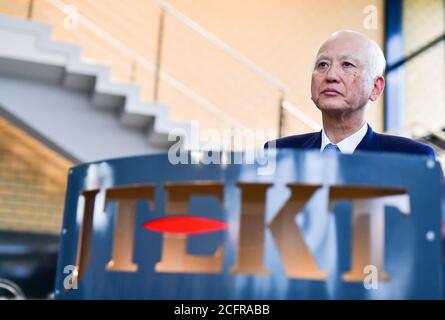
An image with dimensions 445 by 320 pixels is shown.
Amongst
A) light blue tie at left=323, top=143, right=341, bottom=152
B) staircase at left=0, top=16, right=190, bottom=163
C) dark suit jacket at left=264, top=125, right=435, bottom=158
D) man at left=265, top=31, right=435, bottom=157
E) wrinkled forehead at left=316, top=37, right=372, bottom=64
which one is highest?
staircase at left=0, top=16, right=190, bottom=163

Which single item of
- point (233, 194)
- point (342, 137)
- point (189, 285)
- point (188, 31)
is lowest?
point (189, 285)

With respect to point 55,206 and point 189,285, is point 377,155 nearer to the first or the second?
point 189,285

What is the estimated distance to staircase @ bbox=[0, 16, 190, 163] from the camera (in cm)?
340

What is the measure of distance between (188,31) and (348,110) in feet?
11.9

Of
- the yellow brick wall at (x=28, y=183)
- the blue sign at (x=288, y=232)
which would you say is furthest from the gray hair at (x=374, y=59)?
the yellow brick wall at (x=28, y=183)

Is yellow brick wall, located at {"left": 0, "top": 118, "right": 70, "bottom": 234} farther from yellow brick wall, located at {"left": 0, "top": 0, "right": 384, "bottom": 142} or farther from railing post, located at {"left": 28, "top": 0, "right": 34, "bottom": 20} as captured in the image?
railing post, located at {"left": 28, "top": 0, "right": 34, "bottom": 20}

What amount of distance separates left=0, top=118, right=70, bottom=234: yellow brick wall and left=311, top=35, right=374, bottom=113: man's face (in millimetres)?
3396

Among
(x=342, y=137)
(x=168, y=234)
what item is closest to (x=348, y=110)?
(x=342, y=137)

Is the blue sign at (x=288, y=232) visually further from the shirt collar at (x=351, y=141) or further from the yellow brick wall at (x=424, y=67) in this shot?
the yellow brick wall at (x=424, y=67)

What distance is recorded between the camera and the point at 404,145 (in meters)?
1.00

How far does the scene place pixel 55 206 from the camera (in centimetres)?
432

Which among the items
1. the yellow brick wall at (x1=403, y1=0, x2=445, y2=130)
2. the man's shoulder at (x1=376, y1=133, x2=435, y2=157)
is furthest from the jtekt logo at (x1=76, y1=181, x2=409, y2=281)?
the yellow brick wall at (x1=403, y1=0, x2=445, y2=130)

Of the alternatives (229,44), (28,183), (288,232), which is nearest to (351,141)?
(288,232)

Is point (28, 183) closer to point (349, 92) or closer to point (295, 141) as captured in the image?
point (295, 141)
